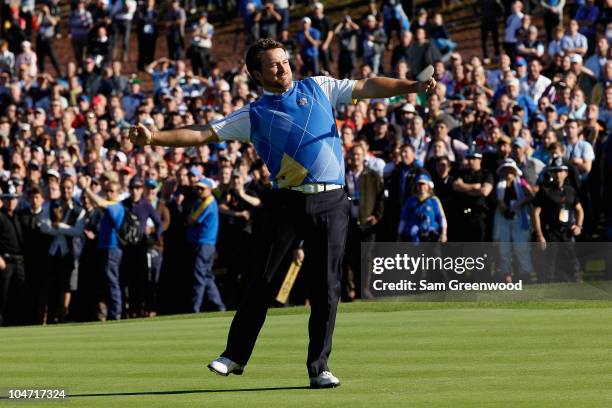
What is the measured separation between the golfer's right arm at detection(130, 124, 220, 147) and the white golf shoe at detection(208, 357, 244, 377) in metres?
1.45

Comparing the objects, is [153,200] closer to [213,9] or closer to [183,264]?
[183,264]

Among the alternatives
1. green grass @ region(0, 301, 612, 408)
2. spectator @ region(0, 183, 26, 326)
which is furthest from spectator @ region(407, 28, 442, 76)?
green grass @ region(0, 301, 612, 408)

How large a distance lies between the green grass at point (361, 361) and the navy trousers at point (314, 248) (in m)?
0.37

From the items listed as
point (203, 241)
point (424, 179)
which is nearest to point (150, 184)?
point (203, 241)

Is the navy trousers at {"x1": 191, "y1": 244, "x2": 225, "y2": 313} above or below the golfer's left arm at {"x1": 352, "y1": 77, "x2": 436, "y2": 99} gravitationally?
below

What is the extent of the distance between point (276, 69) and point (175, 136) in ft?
2.46

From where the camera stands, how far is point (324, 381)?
8.63 metres

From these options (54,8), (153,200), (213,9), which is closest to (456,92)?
(153,200)

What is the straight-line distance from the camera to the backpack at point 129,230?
19.1 m

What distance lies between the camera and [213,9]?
37.2 m

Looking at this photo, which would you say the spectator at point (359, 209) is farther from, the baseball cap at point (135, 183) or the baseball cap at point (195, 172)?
the baseball cap at point (135, 183)

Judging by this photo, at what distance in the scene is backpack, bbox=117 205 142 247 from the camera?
1912 centimetres

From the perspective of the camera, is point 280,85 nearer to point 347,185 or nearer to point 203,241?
point 347,185

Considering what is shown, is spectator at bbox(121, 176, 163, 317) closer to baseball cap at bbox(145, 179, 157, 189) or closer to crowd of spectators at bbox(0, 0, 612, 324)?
crowd of spectators at bbox(0, 0, 612, 324)
